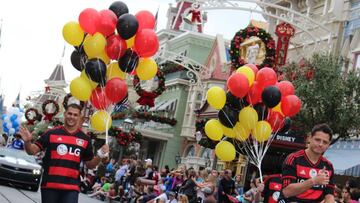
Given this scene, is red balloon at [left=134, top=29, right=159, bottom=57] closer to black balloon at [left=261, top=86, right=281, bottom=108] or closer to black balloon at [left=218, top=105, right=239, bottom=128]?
black balloon at [left=218, top=105, right=239, bottom=128]

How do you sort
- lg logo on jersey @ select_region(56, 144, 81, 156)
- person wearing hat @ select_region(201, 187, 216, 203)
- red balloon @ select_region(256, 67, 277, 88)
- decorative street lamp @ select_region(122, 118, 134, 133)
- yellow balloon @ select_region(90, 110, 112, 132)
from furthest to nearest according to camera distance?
decorative street lamp @ select_region(122, 118, 134, 133), person wearing hat @ select_region(201, 187, 216, 203), red balloon @ select_region(256, 67, 277, 88), yellow balloon @ select_region(90, 110, 112, 132), lg logo on jersey @ select_region(56, 144, 81, 156)

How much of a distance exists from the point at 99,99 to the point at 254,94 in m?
3.40

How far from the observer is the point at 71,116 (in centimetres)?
784

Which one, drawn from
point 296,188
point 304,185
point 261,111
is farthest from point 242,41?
point 304,185

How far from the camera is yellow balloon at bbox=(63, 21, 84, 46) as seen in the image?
11547 millimetres

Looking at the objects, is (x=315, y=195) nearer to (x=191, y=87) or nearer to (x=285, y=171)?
(x=285, y=171)

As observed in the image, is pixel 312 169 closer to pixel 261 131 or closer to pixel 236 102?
pixel 261 131

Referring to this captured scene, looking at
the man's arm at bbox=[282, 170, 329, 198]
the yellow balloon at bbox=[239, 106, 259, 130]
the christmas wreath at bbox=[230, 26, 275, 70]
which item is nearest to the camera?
the man's arm at bbox=[282, 170, 329, 198]

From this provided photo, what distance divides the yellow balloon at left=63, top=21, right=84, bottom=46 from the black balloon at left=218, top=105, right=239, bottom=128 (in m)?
3.11

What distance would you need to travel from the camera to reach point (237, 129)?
1297 centimetres

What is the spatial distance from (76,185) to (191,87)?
41924 millimetres

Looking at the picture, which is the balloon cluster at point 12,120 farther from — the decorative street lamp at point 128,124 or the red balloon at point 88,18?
the red balloon at point 88,18

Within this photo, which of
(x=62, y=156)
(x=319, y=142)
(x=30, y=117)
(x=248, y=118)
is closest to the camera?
Answer: (x=319, y=142)

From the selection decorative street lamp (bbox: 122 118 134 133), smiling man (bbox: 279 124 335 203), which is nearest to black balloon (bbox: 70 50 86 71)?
smiling man (bbox: 279 124 335 203)
